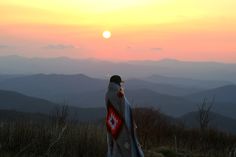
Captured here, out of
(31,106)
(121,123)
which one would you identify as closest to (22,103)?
(31,106)

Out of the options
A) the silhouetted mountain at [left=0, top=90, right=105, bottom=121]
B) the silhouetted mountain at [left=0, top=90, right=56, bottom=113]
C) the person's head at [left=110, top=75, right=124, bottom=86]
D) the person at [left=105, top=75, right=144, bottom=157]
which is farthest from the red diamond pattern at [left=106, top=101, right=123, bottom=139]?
the silhouetted mountain at [left=0, top=90, right=56, bottom=113]

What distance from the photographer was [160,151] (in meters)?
14.5

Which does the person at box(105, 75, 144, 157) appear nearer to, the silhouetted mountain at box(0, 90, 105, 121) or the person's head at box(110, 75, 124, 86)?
the person's head at box(110, 75, 124, 86)

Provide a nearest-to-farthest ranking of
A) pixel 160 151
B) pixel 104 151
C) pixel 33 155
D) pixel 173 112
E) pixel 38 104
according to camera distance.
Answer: pixel 33 155 → pixel 104 151 → pixel 160 151 → pixel 38 104 → pixel 173 112

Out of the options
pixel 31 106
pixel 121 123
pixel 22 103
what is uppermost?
pixel 22 103

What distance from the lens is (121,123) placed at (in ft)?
27.3

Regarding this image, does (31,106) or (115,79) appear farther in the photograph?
(31,106)

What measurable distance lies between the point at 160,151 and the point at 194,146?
10.1 ft

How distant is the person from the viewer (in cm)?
827

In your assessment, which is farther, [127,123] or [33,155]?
[33,155]

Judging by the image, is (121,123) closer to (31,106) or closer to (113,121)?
(113,121)

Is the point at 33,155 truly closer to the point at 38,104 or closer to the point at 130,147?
the point at 130,147

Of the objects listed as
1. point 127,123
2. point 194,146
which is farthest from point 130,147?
point 194,146

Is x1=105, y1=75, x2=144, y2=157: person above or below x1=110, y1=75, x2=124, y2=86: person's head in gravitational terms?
below
